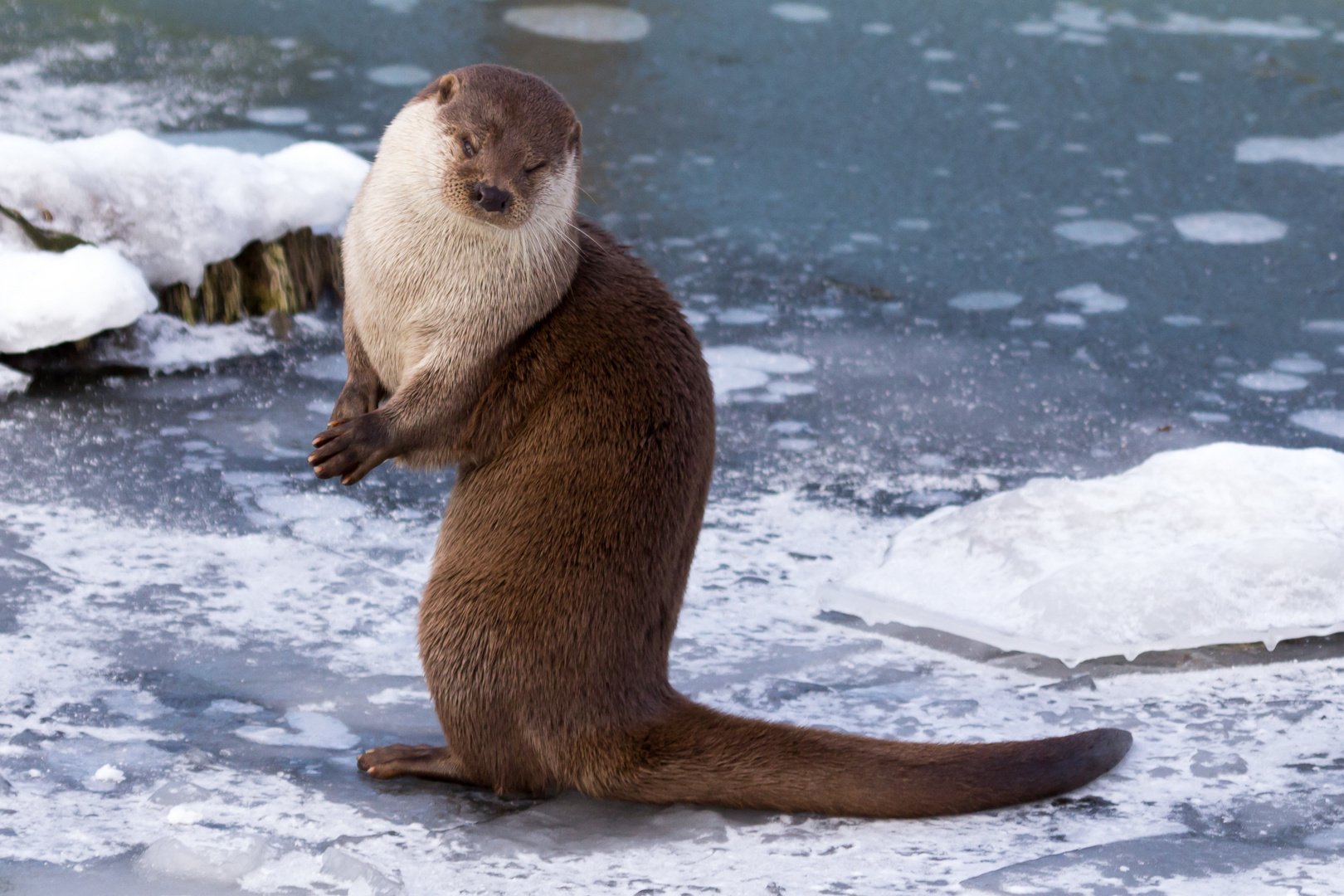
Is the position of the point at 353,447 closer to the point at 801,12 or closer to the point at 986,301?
the point at 986,301

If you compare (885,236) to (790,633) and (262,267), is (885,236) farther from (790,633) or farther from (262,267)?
(790,633)

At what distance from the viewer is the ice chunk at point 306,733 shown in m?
2.31

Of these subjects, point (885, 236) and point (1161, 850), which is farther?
point (885, 236)

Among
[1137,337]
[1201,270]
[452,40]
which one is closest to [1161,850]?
[1137,337]

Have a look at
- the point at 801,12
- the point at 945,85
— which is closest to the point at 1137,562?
the point at 945,85

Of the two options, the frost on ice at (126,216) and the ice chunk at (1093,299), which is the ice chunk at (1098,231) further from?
the frost on ice at (126,216)

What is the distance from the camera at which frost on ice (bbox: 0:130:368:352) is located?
11.8 ft

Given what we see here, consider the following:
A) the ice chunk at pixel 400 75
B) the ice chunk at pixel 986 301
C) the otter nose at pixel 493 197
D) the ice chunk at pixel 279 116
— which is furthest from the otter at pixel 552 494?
the ice chunk at pixel 400 75

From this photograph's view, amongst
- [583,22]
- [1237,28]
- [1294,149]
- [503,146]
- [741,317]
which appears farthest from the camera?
[1237,28]

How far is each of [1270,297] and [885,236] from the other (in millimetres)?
1254

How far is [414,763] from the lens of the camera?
2.20m

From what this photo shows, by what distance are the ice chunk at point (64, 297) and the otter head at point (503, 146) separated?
1.71 metres

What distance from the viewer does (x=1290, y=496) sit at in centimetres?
310

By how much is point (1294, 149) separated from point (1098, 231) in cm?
130
